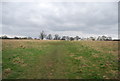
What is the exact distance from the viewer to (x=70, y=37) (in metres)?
179

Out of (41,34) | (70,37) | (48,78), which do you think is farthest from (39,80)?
(70,37)

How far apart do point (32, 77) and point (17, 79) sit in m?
1.05

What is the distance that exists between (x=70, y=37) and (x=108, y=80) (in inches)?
6696

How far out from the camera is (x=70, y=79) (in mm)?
9086

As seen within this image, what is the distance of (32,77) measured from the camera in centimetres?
934

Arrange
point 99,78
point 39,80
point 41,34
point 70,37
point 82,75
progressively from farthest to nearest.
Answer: point 70,37
point 41,34
point 82,75
point 99,78
point 39,80

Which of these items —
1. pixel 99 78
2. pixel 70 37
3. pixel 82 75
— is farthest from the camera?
pixel 70 37

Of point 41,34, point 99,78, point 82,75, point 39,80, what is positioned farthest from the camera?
point 41,34

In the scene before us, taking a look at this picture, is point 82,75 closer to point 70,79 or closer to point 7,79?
point 70,79

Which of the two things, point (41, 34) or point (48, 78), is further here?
point (41, 34)

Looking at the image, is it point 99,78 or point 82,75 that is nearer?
point 99,78

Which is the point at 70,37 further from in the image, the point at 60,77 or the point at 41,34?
the point at 60,77

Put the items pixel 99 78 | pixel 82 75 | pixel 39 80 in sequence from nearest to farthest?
1. pixel 39 80
2. pixel 99 78
3. pixel 82 75

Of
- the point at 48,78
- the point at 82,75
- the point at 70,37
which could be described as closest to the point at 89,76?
the point at 82,75
